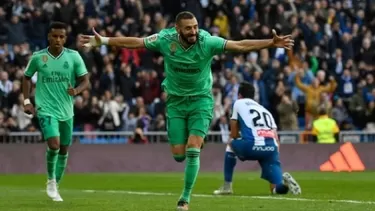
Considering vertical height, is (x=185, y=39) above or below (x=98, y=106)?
above

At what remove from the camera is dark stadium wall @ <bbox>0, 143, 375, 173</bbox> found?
102 ft

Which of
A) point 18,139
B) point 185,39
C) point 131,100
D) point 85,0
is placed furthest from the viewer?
point 85,0

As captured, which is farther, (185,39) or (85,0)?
(85,0)

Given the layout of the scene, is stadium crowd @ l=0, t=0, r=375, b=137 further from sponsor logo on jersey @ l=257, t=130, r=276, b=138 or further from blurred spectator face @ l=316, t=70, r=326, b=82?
sponsor logo on jersey @ l=257, t=130, r=276, b=138

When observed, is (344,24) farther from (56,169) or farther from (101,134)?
(56,169)

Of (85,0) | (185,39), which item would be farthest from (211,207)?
(85,0)

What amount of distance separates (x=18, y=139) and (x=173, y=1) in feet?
27.0

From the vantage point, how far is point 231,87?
3450 cm

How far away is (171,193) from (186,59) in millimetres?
5432

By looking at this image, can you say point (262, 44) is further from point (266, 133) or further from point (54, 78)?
point (266, 133)

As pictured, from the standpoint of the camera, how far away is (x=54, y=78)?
18.5 meters

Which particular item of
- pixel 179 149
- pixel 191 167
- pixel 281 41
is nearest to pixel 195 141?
pixel 191 167

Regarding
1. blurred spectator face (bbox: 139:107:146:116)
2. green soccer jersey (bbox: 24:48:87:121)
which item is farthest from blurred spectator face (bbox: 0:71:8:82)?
green soccer jersey (bbox: 24:48:87:121)

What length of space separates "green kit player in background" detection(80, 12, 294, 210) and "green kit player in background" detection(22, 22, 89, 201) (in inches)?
96.6
